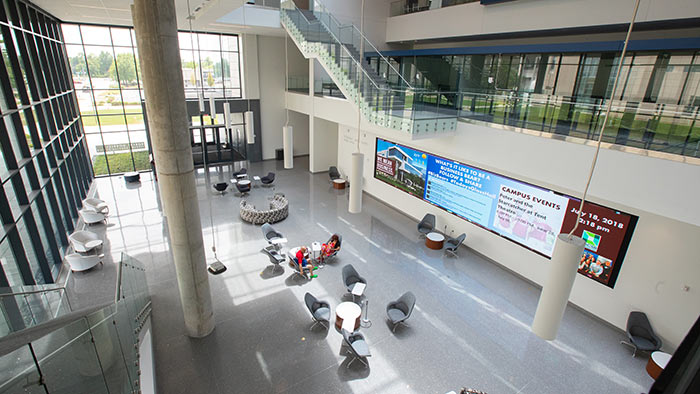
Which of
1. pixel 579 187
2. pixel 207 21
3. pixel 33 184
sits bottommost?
pixel 33 184

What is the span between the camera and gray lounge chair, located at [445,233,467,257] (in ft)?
34.5

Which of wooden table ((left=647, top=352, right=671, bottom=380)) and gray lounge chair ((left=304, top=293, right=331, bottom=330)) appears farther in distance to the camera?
gray lounge chair ((left=304, top=293, right=331, bottom=330))

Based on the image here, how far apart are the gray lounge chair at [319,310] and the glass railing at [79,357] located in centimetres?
329

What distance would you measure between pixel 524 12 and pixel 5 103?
14.1 metres

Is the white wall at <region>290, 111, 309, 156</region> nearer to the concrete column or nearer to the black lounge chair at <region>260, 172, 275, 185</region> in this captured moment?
the black lounge chair at <region>260, 172, 275, 185</region>

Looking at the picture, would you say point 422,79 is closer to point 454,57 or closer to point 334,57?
point 454,57

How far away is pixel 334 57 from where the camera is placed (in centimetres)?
1210

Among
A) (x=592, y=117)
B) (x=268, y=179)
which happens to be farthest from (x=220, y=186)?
(x=592, y=117)

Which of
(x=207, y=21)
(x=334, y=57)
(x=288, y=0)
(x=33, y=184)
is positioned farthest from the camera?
(x=288, y=0)

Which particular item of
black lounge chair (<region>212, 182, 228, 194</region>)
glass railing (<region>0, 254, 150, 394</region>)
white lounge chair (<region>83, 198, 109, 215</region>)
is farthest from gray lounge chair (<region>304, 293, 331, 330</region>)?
white lounge chair (<region>83, 198, 109, 215</region>)

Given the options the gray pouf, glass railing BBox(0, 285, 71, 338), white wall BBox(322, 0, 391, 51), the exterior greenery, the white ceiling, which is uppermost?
white wall BBox(322, 0, 391, 51)

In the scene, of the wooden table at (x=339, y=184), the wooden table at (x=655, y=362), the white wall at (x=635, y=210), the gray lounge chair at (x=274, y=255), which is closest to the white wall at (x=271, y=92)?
the wooden table at (x=339, y=184)

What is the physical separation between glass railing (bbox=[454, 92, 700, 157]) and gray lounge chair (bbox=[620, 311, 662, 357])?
3.75m

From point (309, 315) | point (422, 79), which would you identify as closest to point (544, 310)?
point (309, 315)
